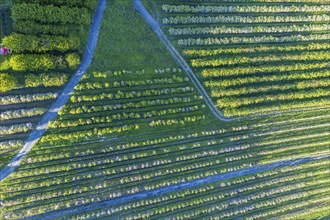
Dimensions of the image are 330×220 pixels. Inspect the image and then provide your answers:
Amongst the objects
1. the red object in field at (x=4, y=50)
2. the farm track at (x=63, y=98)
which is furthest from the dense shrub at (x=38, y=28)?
the farm track at (x=63, y=98)

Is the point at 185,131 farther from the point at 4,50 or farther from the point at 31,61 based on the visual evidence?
the point at 4,50

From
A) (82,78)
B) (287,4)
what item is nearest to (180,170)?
(82,78)

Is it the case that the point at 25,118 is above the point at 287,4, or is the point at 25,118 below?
below

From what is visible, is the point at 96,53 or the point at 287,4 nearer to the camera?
the point at 96,53

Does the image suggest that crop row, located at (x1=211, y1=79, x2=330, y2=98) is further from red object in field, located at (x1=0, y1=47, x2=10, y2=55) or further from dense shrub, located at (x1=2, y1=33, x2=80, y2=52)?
red object in field, located at (x1=0, y1=47, x2=10, y2=55)

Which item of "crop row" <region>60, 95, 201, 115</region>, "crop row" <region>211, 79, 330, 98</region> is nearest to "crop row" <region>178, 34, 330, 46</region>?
"crop row" <region>211, 79, 330, 98</region>

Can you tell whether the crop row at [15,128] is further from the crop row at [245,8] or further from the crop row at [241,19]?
the crop row at [245,8]

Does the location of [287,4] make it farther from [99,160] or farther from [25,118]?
[25,118]
